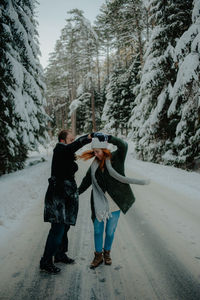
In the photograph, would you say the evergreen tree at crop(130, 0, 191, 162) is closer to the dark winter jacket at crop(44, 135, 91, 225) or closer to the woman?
the woman

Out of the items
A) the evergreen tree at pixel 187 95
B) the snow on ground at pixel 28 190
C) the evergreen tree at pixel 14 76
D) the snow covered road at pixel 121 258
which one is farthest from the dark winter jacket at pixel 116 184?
the evergreen tree at pixel 187 95

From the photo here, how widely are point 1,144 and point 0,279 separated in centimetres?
795

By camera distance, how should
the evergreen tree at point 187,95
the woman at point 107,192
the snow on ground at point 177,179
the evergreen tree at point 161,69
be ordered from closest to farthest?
1. the woman at point 107,192
2. the snow on ground at point 177,179
3. the evergreen tree at point 187,95
4. the evergreen tree at point 161,69

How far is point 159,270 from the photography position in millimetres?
3213

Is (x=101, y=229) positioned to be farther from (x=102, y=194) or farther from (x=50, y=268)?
(x=50, y=268)

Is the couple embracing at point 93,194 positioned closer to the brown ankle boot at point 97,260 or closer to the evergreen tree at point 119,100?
the brown ankle boot at point 97,260

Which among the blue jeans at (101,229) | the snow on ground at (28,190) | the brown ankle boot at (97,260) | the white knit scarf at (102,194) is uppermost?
the white knit scarf at (102,194)

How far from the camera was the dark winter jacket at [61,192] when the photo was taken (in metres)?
3.21

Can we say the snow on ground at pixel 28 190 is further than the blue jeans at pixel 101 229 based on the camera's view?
Yes

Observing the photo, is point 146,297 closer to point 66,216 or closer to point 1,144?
point 66,216

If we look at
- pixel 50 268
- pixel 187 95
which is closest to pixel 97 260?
pixel 50 268

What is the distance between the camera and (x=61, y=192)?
3264mm

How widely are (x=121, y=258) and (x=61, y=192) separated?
61.5 inches

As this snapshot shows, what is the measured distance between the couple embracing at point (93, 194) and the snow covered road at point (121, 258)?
0.29m
